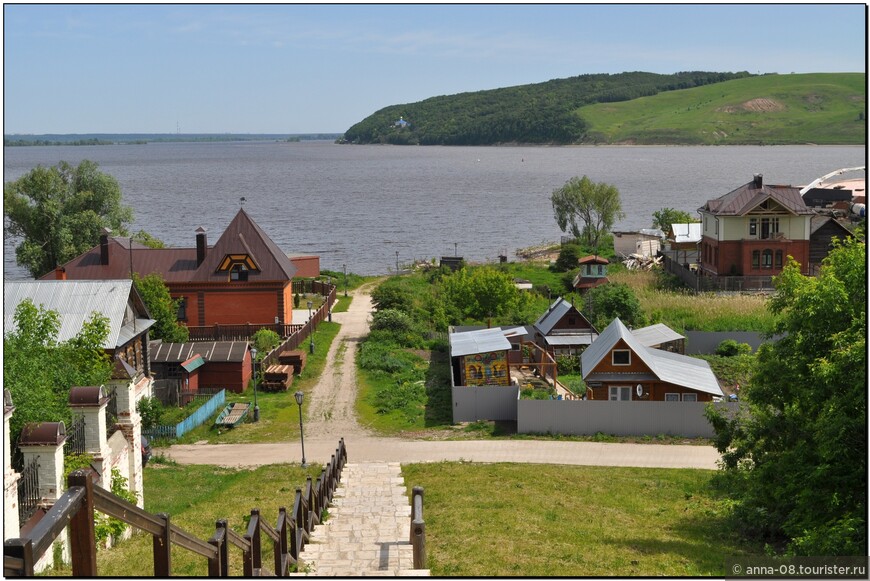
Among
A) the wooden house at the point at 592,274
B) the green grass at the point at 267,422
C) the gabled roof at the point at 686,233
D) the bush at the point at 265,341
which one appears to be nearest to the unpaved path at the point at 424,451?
the green grass at the point at 267,422

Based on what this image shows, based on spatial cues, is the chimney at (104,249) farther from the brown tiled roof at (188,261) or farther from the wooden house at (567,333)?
the wooden house at (567,333)

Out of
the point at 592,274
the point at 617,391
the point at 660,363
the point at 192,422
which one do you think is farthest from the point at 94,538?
the point at 592,274

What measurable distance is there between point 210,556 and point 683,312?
36.6m

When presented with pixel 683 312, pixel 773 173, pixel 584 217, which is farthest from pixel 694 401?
pixel 773 173

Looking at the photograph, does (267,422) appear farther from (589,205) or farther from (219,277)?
(589,205)

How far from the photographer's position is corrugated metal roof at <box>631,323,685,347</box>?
117 feet

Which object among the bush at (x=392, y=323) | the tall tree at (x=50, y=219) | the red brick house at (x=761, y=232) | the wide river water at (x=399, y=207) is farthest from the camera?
the wide river water at (x=399, y=207)

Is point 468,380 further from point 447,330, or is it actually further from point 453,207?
point 453,207

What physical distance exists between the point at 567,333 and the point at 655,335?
3285mm

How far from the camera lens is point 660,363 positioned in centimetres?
3045

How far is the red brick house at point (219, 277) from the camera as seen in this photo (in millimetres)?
42094

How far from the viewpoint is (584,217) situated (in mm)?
75188

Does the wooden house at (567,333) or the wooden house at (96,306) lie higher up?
the wooden house at (96,306)

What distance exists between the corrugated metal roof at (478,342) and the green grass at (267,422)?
5356 millimetres
